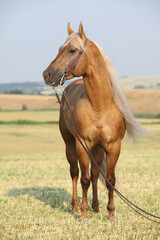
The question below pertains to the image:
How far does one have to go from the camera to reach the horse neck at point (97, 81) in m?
5.67

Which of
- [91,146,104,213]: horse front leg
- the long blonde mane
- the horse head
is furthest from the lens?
[91,146,104,213]: horse front leg

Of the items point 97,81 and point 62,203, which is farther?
point 62,203

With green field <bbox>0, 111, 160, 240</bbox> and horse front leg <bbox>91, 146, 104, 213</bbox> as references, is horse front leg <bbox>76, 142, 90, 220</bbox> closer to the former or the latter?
green field <bbox>0, 111, 160, 240</bbox>

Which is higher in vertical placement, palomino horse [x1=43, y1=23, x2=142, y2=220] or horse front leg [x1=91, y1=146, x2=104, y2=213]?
palomino horse [x1=43, y1=23, x2=142, y2=220]

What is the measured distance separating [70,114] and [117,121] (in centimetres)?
101

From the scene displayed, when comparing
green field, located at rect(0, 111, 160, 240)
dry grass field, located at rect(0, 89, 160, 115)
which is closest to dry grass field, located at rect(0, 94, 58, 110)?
dry grass field, located at rect(0, 89, 160, 115)

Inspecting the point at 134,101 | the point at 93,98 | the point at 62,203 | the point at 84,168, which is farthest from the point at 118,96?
the point at 134,101

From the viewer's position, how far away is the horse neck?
5.67m

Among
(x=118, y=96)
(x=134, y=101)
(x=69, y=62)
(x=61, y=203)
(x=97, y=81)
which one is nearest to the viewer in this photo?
(x=69, y=62)

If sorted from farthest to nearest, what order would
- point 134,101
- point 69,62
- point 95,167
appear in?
1. point 134,101
2. point 95,167
3. point 69,62

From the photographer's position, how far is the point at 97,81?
575 cm

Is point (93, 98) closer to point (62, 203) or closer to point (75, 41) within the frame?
point (75, 41)

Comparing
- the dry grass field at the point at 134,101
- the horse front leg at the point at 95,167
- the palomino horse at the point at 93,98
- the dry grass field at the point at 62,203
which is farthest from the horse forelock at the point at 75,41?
the dry grass field at the point at 134,101

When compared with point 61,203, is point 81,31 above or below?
above
